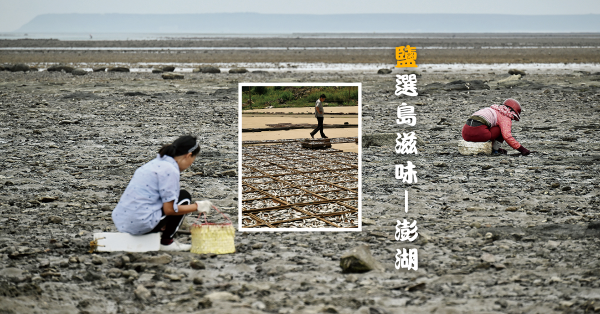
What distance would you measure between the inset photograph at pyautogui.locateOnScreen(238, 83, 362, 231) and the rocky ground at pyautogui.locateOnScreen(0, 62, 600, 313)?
40 cm

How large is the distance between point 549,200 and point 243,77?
2252 cm

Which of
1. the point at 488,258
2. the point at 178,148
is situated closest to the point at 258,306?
the point at 178,148

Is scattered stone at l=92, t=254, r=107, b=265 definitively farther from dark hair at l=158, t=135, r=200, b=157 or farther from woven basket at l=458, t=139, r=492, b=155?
woven basket at l=458, t=139, r=492, b=155

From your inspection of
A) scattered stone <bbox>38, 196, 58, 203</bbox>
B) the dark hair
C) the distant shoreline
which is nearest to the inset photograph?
the dark hair

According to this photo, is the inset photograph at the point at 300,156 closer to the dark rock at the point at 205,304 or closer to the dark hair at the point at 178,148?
the dark hair at the point at 178,148

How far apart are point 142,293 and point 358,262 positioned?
6.01ft

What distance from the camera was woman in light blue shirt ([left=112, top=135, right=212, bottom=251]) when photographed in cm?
517

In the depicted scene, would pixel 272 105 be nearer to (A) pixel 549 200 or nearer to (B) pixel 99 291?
(B) pixel 99 291

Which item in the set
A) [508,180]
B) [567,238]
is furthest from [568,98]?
[567,238]

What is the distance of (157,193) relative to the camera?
207 inches

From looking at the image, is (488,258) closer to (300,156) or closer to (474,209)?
(474,209)

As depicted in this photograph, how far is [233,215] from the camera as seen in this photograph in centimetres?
704

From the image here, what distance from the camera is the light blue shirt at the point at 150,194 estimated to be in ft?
16.9

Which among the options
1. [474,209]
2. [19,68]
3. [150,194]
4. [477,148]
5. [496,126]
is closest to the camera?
[150,194]
